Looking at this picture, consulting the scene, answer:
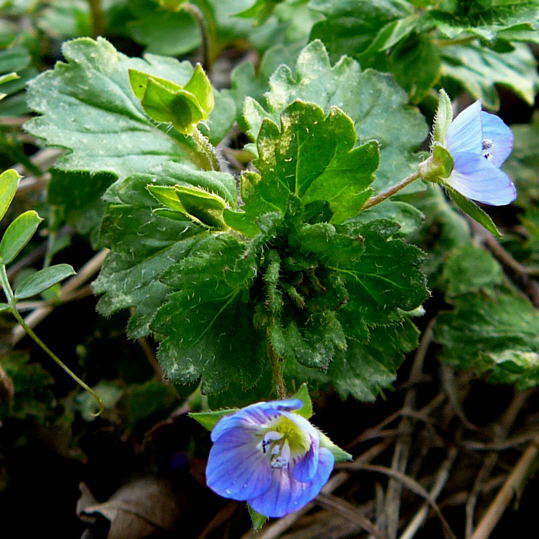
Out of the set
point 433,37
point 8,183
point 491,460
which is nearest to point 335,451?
point 8,183

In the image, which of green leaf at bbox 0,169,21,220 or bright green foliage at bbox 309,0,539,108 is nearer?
green leaf at bbox 0,169,21,220

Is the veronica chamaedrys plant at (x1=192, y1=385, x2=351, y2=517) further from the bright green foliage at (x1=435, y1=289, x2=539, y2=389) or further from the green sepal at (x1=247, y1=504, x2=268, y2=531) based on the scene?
the bright green foliage at (x1=435, y1=289, x2=539, y2=389)

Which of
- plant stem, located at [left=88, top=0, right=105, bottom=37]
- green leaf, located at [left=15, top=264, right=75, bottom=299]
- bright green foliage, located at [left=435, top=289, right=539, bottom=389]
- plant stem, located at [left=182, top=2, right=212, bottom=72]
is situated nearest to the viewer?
green leaf, located at [left=15, top=264, right=75, bottom=299]

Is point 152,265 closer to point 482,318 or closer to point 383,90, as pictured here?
point 383,90

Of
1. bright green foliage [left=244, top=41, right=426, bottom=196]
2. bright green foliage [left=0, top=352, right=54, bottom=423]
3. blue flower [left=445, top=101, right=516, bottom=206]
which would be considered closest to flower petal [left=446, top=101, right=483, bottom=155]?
blue flower [left=445, top=101, right=516, bottom=206]

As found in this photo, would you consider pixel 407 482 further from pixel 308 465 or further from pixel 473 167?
pixel 473 167

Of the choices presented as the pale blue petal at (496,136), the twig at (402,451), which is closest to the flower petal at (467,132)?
the pale blue petal at (496,136)
